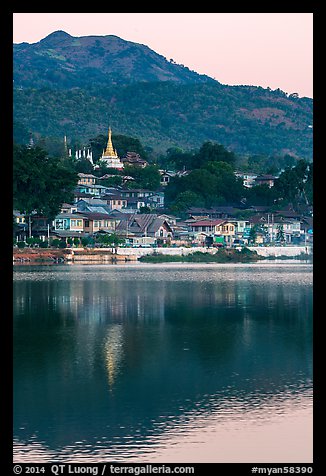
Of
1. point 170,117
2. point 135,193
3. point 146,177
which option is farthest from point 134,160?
point 170,117

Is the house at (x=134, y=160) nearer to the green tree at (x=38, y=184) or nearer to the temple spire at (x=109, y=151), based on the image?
the temple spire at (x=109, y=151)

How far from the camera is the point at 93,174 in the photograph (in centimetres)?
9206

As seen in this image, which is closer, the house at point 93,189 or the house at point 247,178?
the house at point 93,189

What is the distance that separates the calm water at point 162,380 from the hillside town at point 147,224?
31776mm

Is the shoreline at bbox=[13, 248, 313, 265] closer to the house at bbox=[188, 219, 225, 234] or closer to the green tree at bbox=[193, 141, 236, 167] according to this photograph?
the house at bbox=[188, 219, 225, 234]

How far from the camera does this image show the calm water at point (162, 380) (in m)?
12.0

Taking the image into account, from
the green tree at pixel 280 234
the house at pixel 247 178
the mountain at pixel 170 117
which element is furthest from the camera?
the mountain at pixel 170 117

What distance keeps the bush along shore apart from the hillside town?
3035mm

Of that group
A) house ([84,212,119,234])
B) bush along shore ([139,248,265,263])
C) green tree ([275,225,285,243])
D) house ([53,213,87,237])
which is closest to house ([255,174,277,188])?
green tree ([275,225,285,243])

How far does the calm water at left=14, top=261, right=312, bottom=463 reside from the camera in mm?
11992

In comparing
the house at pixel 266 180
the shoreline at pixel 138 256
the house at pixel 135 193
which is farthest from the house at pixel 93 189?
the shoreline at pixel 138 256

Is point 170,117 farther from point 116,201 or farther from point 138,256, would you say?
point 138,256

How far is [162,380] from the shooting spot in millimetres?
15625
